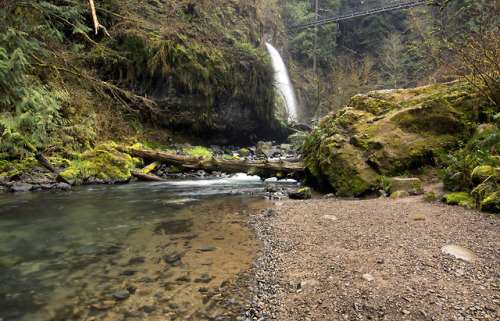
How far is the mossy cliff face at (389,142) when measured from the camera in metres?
6.59

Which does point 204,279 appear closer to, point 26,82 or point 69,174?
point 26,82

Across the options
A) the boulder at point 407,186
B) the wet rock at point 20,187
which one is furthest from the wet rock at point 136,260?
the wet rock at point 20,187

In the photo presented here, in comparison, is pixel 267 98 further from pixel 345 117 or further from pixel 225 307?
pixel 225 307

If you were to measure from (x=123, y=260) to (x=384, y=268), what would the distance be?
9.94 ft

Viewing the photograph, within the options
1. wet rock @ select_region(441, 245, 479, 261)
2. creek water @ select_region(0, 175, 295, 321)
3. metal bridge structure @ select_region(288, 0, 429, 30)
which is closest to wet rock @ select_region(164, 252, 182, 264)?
creek water @ select_region(0, 175, 295, 321)

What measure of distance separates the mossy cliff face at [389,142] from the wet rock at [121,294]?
5.36 meters

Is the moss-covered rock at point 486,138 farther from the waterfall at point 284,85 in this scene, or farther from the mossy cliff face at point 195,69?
the waterfall at point 284,85

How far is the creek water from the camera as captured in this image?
2.54 m

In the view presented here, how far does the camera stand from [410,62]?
28.9 m

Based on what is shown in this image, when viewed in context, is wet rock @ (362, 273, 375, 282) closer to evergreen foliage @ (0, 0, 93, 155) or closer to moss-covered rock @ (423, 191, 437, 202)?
moss-covered rock @ (423, 191, 437, 202)

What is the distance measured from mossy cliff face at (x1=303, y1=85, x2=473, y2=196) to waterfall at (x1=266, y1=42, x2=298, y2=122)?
20526mm

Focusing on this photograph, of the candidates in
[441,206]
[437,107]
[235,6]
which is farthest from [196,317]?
[235,6]

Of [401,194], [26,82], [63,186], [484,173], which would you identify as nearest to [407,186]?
[401,194]

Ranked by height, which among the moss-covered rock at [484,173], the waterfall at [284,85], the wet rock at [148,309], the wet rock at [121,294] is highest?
the waterfall at [284,85]
